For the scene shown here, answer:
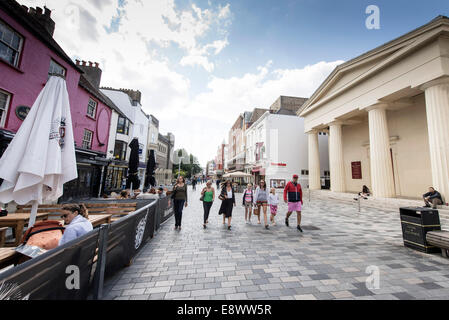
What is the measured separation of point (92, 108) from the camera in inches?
559

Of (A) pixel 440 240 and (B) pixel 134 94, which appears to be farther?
(B) pixel 134 94

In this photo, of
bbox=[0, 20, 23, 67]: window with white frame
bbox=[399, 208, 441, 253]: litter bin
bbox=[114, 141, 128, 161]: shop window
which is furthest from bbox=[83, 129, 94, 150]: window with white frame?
bbox=[399, 208, 441, 253]: litter bin

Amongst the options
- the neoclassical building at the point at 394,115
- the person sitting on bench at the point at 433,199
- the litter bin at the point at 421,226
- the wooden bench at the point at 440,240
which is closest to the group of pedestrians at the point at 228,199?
the litter bin at the point at 421,226

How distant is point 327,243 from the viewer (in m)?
4.87

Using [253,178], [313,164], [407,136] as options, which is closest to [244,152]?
[253,178]

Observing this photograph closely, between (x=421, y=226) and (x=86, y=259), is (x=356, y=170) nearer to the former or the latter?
(x=421, y=226)

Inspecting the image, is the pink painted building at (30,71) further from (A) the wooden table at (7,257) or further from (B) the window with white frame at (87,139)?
(A) the wooden table at (7,257)

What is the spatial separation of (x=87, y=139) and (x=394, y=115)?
27051mm

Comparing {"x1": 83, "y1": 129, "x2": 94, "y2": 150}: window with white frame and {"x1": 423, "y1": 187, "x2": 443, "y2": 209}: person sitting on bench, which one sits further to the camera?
{"x1": 83, "y1": 129, "x2": 94, "y2": 150}: window with white frame

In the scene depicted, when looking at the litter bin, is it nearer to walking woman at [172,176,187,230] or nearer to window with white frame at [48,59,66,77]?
walking woman at [172,176,187,230]

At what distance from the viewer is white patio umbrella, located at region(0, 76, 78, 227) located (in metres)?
2.70

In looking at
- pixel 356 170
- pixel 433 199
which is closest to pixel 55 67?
pixel 433 199

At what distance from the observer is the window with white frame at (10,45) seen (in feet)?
24.2

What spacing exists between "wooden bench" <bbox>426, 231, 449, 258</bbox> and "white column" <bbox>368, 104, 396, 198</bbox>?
9.72 m
